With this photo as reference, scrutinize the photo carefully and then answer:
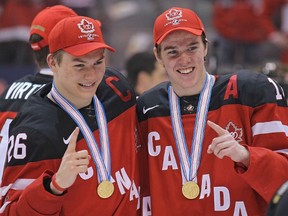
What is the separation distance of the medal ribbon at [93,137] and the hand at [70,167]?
267 millimetres

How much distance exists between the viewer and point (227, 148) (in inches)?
143

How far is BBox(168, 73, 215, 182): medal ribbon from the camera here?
13.0 feet

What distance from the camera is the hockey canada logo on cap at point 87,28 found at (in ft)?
13.1

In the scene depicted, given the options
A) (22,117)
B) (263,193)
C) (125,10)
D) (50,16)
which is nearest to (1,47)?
(125,10)

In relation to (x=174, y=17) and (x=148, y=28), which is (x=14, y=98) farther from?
(x=148, y=28)

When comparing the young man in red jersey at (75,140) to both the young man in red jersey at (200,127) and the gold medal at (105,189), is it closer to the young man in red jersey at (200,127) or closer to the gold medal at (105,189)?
the gold medal at (105,189)

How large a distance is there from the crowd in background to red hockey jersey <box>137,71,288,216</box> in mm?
4290

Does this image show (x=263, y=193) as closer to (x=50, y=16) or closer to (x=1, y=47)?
(x=50, y=16)

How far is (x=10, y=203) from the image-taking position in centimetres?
381

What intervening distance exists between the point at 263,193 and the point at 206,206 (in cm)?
34

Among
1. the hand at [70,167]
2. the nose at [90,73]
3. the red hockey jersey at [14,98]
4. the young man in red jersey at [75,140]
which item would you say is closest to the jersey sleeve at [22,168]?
the young man in red jersey at [75,140]

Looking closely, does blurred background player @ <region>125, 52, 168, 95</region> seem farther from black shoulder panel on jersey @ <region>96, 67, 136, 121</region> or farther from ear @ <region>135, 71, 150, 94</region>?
black shoulder panel on jersey @ <region>96, 67, 136, 121</region>

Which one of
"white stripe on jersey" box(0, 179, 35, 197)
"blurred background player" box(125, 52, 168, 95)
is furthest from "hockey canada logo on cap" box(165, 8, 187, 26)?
"blurred background player" box(125, 52, 168, 95)

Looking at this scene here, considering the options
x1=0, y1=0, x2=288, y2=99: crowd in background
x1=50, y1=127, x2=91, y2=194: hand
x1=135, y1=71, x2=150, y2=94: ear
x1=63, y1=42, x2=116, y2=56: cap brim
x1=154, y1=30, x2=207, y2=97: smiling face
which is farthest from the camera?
x1=0, y1=0, x2=288, y2=99: crowd in background
